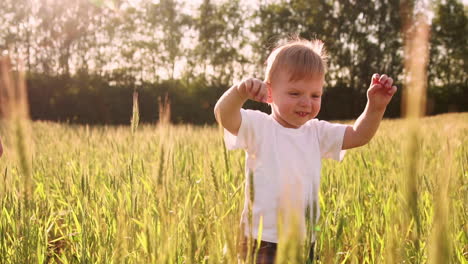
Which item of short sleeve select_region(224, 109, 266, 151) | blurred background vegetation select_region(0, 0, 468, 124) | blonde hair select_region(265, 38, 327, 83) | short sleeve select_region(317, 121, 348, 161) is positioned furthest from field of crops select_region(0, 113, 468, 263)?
blurred background vegetation select_region(0, 0, 468, 124)

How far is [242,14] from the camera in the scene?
25.2 m

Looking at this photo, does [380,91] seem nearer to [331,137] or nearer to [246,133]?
[331,137]

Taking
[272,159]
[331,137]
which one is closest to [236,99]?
[272,159]

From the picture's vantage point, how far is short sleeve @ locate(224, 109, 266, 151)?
152cm

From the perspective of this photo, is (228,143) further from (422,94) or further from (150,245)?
(422,94)

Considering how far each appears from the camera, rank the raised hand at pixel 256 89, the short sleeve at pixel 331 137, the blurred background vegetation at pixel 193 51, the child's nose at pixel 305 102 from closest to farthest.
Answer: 1. the raised hand at pixel 256 89
2. the child's nose at pixel 305 102
3. the short sleeve at pixel 331 137
4. the blurred background vegetation at pixel 193 51

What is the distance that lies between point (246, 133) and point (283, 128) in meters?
0.15

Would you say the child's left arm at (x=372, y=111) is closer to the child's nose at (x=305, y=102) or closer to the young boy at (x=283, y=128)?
the young boy at (x=283, y=128)

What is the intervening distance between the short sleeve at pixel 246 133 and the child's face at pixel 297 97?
10 cm

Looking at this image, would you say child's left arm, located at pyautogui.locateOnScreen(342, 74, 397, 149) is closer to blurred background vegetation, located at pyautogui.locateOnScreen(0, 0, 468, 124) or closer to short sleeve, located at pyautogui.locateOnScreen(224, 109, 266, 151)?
short sleeve, located at pyautogui.locateOnScreen(224, 109, 266, 151)

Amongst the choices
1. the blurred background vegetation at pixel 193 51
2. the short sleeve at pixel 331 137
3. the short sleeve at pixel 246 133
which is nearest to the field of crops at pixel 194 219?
the short sleeve at pixel 246 133

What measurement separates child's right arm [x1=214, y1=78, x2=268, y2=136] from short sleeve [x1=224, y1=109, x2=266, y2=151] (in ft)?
0.06

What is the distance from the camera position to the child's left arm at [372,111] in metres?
1.50

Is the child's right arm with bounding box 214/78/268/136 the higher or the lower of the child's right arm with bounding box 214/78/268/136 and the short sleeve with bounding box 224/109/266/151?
the higher
